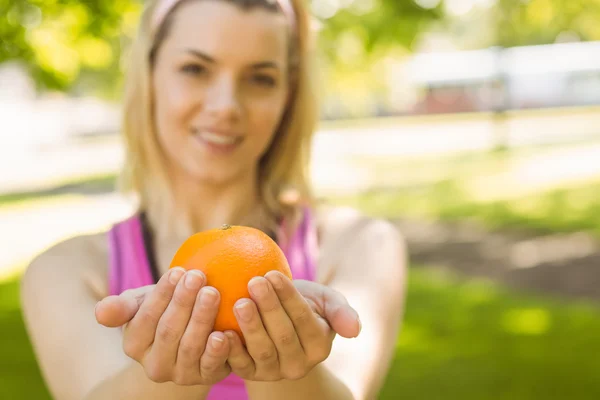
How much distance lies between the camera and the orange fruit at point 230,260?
1.65 meters

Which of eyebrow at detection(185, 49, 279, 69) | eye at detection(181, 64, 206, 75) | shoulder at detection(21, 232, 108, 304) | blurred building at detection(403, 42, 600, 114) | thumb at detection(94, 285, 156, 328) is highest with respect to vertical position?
eyebrow at detection(185, 49, 279, 69)

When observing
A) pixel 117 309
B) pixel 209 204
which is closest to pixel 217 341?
pixel 117 309

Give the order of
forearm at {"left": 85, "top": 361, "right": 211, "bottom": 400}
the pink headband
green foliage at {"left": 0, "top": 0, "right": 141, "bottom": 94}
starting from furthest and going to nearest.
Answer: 1. green foliage at {"left": 0, "top": 0, "right": 141, "bottom": 94}
2. the pink headband
3. forearm at {"left": 85, "top": 361, "right": 211, "bottom": 400}

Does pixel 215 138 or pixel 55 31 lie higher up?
pixel 55 31

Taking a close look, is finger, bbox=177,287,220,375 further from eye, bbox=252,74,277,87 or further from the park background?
the park background

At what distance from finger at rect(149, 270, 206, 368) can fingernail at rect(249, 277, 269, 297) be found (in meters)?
0.12

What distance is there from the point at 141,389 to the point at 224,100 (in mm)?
1156

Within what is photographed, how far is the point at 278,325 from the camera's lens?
5.30ft

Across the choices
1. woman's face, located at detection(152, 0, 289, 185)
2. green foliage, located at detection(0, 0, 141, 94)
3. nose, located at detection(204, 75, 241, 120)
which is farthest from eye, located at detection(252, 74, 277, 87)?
green foliage, located at detection(0, 0, 141, 94)

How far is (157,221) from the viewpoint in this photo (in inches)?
118

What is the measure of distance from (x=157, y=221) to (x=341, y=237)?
0.79m

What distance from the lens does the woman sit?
5.37ft

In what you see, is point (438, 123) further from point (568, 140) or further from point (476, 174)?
point (476, 174)

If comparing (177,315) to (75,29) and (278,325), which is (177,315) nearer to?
(278,325)
